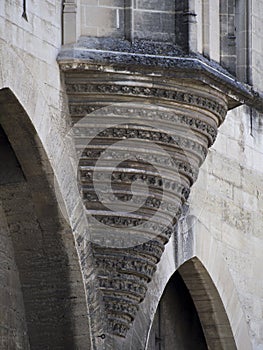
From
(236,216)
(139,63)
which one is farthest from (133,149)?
(236,216)

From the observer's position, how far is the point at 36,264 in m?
12.6

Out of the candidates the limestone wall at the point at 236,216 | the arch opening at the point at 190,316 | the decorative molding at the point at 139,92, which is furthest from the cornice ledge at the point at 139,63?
the arch opening at the point at 190,316

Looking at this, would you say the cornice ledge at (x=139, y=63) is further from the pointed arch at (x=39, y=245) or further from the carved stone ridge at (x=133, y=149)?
the pointed arch at (x=39, y=245)

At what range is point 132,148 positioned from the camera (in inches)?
496

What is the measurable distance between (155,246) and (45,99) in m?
1.59

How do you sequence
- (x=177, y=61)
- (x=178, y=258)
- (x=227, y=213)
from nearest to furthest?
(x=177, y=61) < (x=178, y=258) < (x=227, y=213)

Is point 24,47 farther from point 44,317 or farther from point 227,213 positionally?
point 227,213

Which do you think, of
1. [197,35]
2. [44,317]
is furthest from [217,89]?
[44,317]

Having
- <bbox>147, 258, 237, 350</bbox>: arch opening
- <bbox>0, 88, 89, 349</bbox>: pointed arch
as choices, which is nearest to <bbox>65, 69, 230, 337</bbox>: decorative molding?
<bbox>0, 88, 89, 349</bbox>: pointed arch

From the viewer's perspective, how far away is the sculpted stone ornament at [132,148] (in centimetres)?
1243

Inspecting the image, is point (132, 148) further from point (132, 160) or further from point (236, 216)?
point (236, 216)

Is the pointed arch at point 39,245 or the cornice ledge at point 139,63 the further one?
the cornice ledge at point 139,63

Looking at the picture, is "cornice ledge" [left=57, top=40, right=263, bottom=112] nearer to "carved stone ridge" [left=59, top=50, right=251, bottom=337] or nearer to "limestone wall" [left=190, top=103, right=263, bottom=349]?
"carved stone ridge" [left=59, top=50, right=251, bottom=337]

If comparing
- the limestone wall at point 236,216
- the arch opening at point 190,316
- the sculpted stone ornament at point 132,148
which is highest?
the sculpted stone ornament at point 132,148
